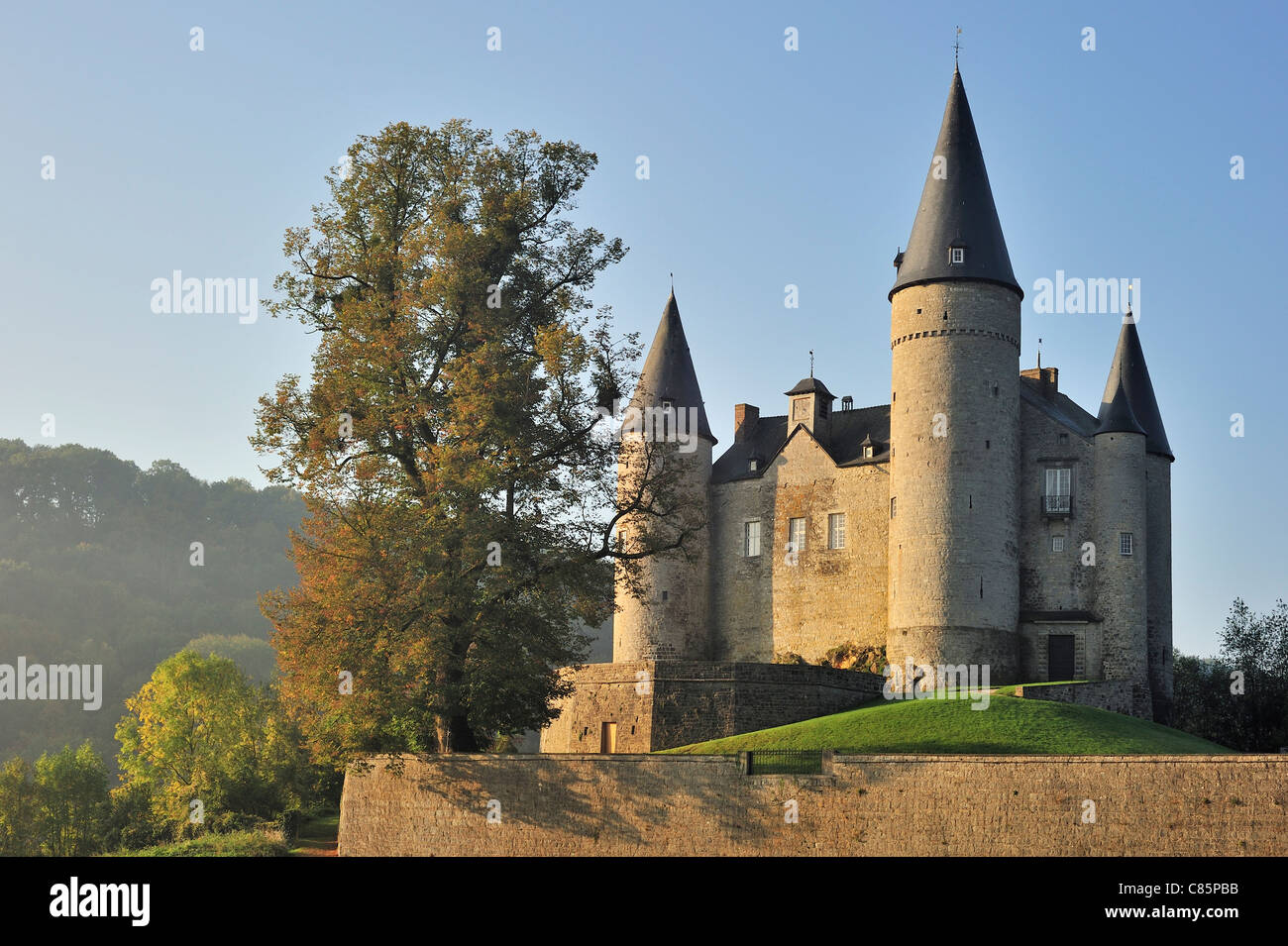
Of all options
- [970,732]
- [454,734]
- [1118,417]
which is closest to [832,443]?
[1118,417]

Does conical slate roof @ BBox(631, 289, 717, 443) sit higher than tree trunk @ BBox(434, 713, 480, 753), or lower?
higher

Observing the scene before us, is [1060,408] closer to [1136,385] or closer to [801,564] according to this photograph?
[1136,385]

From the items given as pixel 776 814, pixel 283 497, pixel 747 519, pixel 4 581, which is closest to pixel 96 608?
pixel 4 581

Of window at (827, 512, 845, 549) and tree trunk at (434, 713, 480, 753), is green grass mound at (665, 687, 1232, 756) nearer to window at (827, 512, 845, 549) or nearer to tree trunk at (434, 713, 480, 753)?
tree trunk at (434, 713, 480, 753)

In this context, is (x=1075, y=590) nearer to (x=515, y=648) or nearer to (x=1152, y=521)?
(x=1152, y=521)

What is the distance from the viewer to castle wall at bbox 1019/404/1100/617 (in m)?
45.5

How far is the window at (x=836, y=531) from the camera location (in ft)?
164

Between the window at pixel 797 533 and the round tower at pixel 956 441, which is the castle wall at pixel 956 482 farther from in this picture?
the window at pixel 797 533

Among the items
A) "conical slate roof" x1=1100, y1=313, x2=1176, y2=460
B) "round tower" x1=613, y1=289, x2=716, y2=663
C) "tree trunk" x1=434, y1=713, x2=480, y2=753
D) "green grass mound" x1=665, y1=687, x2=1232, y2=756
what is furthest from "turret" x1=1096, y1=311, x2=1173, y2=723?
"tree trunk" x1=434, y1=713, x2=480, y2=753

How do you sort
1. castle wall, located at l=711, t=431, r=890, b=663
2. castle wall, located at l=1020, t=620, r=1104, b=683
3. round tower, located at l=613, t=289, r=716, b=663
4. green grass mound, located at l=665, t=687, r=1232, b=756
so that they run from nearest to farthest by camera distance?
green grass mound, located at l=665, t=687, r=1232, b=756
castle wall, located at l=1020, t=620, r=1104, b=683
castle wall, located at l=711, t=431, r=890, b=663
round tower, located at l=613, t=289, r=716, b=663

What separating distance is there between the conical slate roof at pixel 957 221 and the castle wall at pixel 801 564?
7.63 meters

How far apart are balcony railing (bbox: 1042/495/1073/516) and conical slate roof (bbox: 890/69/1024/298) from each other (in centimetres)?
662

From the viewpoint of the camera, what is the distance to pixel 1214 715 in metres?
50.1

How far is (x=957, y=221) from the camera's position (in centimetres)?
4519
